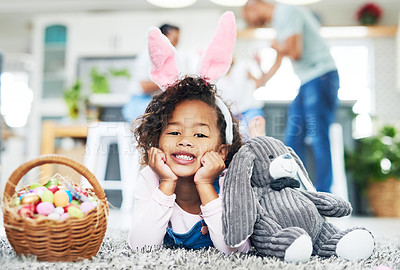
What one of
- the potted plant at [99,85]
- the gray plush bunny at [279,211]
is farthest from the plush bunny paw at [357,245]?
the potted plant at [99,85]

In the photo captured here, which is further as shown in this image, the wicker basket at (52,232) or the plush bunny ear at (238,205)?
the plush bunny ear at (238,205)

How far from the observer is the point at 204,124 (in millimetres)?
979

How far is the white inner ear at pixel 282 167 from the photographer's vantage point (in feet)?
2.97

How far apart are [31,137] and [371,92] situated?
11.9 ft

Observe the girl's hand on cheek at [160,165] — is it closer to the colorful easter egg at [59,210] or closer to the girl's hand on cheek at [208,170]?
the girl's hand on cheek at [208,170]

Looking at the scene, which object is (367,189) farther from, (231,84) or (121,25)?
(121,25)

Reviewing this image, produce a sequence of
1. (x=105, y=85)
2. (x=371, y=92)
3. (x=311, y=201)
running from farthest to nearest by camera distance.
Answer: (x=371, y=92)
(x=105, y=85)
(x=311, y=201)

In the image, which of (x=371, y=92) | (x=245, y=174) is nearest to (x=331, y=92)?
(x=245, y=174)

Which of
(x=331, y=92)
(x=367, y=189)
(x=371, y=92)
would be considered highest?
(x=371, y=92)

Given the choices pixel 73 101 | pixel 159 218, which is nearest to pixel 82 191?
pixel 159 218

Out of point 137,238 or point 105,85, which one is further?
point 105,85

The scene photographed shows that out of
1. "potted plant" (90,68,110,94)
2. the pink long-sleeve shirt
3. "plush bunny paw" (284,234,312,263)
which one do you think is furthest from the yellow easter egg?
"potted plant" (90,68,110,94)

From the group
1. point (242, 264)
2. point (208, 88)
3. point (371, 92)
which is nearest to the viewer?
point (242, 264)

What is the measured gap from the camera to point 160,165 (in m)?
0.93
